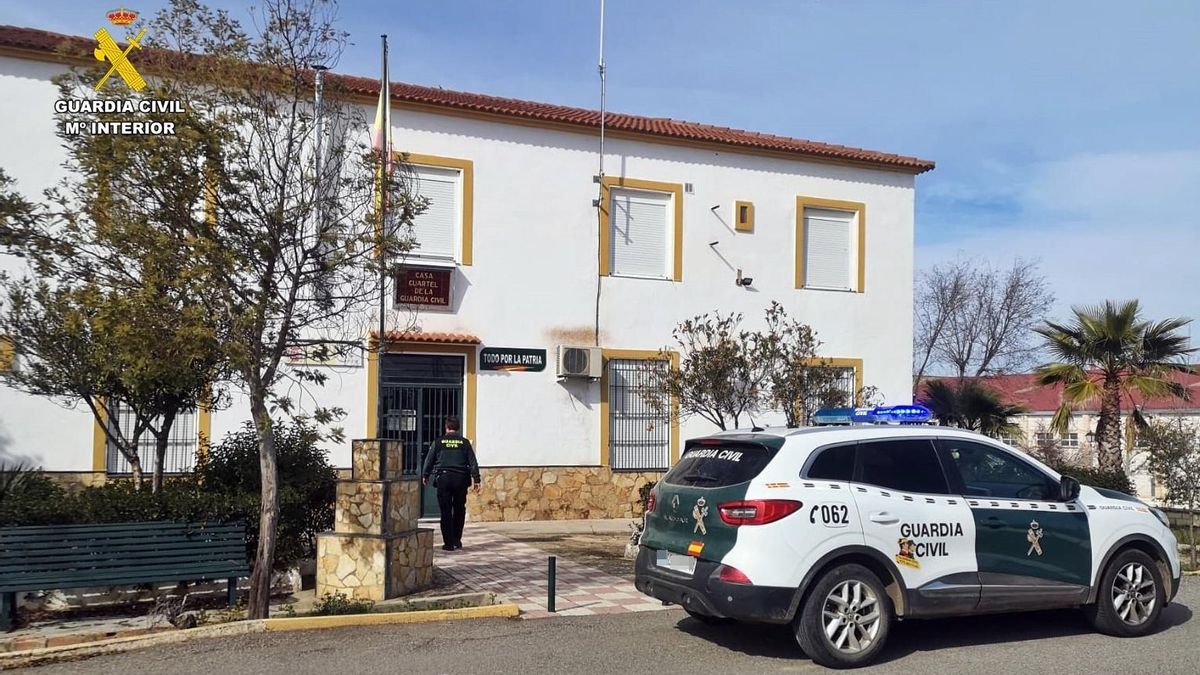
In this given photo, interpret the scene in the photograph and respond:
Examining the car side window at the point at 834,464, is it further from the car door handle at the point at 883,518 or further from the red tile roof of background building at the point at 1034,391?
the red tile roof of background building at the point at 1034,391

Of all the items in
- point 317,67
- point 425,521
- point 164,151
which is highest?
point 317,67

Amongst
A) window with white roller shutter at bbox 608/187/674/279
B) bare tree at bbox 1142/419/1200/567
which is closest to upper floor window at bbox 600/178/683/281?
window with white roller shutter at bbox 608/187/674/279

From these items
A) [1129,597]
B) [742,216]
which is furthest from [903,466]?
[742,216]

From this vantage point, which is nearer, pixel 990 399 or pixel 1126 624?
pixel 1126 624

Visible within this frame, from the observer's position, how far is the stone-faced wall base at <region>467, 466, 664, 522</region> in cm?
1700

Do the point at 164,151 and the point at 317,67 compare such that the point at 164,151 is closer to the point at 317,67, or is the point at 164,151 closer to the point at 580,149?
the point at 317,67

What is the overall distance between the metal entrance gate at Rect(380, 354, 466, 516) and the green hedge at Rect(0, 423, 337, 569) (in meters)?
5.11

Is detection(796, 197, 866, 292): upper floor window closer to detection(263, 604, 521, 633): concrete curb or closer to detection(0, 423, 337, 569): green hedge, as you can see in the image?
detection(0, 423, 337, 569): green hedge

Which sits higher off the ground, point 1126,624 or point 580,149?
point 580,149

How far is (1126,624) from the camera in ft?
27.1

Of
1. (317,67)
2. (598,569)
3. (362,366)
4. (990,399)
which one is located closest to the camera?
(317,67)

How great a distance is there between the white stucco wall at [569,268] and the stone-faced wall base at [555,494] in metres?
0.23

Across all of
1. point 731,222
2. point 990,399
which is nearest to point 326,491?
point 731,222

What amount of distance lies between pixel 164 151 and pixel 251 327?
149 centimetres
